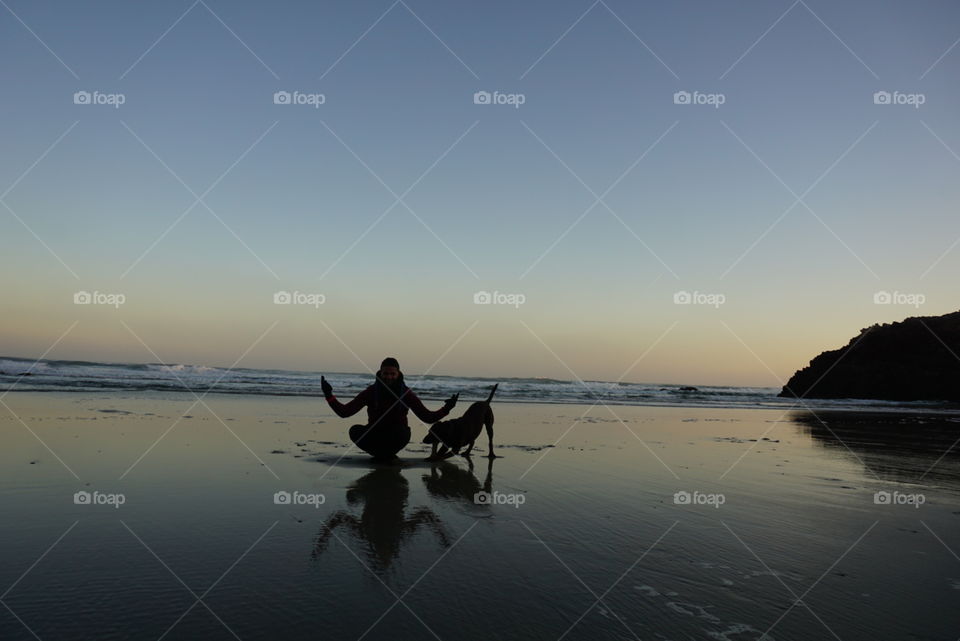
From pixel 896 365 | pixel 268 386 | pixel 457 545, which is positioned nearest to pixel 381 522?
pixel 457 545

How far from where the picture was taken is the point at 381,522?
5.09 metres

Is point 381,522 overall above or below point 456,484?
below

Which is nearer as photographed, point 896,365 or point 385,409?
point 385,409

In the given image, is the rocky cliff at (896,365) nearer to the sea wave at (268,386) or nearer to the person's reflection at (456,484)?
the sea wave at (268,386)

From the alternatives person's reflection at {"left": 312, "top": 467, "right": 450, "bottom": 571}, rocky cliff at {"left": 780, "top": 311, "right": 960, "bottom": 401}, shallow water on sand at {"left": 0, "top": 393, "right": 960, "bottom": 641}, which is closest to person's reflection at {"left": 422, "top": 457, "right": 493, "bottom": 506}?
shallow water on sand at {"left": 0, "top": 393, "right": 960, "bottom": 641}

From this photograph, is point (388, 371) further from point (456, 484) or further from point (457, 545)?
point (457, 545)

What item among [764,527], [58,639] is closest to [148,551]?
[58,639]

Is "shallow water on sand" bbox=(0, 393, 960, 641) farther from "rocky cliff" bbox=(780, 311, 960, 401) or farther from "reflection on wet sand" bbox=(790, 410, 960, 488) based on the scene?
"rocky cliff" bbox=(780, 311, 960, 401)

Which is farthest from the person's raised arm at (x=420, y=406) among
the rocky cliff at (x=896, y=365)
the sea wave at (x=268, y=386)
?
the rocky cliff at (x=896, y=365)

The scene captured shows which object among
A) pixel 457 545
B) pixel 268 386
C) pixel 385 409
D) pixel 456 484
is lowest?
pixel 457 545

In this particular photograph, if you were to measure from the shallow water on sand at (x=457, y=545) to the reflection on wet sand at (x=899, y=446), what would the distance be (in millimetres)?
196

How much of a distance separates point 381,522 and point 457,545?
895mm

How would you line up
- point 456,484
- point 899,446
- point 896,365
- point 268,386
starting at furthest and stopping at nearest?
1. point 896,365
2. point 268,386
3. point 899,446
4. point 456,484

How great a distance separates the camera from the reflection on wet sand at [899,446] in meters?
9.47
